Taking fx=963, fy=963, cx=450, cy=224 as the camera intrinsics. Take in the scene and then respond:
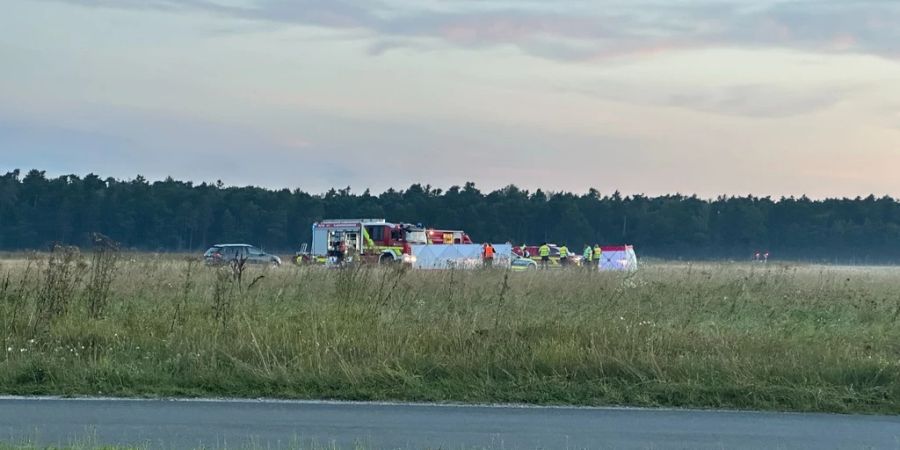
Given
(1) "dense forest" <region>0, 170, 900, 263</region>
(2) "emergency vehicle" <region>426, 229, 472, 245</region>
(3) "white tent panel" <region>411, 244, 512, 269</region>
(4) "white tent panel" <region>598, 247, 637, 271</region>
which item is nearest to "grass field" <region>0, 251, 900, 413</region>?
(4) "white tent panel" <region>598, 247, 637, 271</region>

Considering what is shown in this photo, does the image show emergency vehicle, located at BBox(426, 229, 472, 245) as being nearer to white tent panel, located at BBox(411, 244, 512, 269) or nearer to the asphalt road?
white tent panel, located at BBox(411, 244, 512, 269)

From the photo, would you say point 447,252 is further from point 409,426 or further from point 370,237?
point 409,426

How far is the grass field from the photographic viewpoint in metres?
10.0

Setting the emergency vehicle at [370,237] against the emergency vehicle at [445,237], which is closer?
the emergency vehicle at [370,237]

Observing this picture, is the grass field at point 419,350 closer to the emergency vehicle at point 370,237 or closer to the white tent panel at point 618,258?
the white tent panel at point 618,258

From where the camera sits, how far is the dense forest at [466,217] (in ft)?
305

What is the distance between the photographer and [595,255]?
41125 mm

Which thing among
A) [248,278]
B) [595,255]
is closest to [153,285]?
[248,278]

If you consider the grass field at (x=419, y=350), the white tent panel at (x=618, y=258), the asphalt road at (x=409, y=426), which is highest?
the white tent panel at (x=618, y=258)

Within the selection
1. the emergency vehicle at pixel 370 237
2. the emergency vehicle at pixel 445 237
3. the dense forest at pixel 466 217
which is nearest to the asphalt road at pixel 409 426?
→ the emergency vehicle at pixel 370 237

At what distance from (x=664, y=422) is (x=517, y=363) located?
221 centimetres

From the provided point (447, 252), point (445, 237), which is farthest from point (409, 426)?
point (445, 237)

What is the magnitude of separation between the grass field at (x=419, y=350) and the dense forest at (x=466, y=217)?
73.3 m

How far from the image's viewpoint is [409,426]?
8.49 metres
